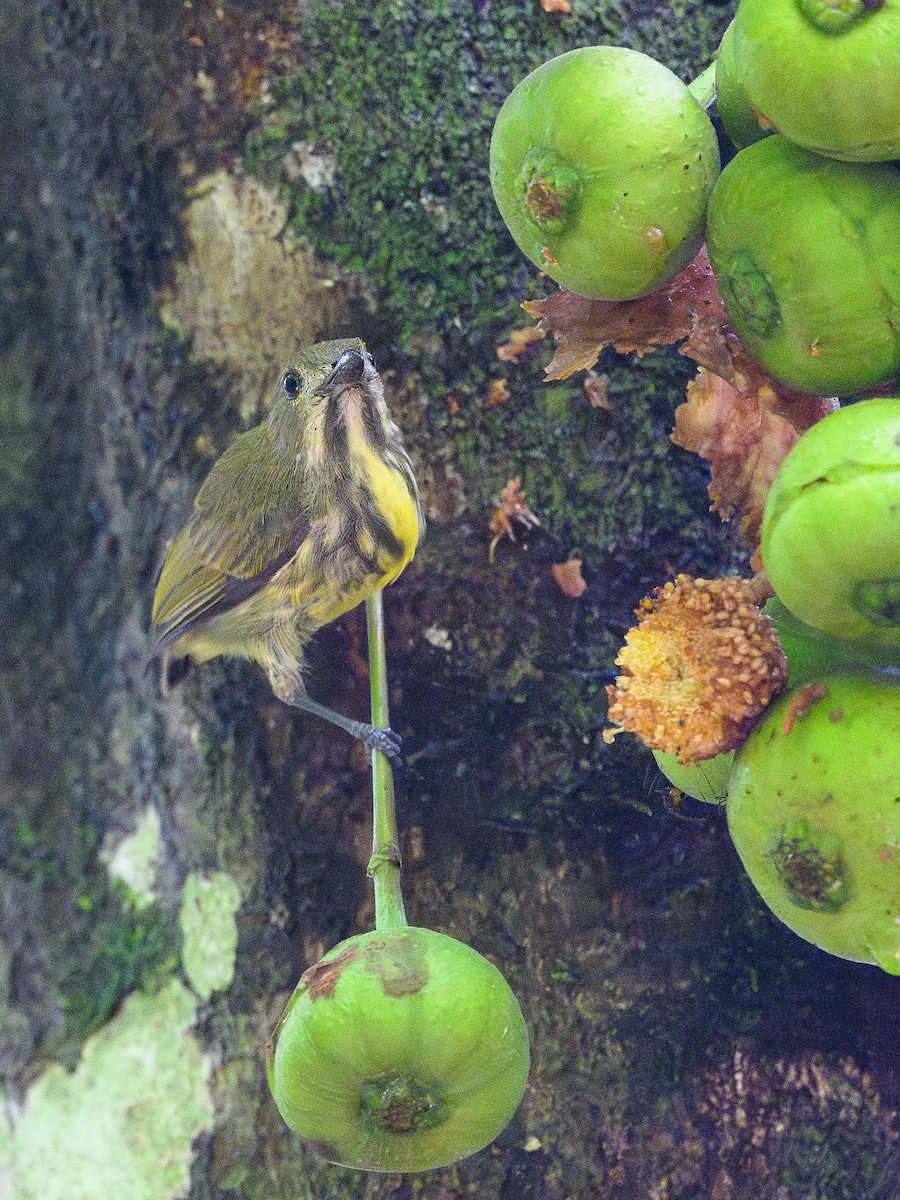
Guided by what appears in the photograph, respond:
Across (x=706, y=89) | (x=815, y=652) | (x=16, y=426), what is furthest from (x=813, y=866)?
(x=16, y=426)

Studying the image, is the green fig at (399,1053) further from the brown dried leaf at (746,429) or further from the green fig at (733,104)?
the green fig at (733,104)

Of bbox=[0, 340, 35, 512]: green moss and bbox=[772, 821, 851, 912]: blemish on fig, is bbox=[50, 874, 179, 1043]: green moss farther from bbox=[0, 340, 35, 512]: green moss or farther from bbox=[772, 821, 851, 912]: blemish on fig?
bbox=[772, 821, 851, 912]: blemish on fig

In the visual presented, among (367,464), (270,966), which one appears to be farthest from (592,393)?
(270,966)

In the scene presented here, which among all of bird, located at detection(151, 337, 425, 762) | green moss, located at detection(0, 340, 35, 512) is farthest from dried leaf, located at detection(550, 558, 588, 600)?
green moss, located at detection(0, 340, 35, 512)

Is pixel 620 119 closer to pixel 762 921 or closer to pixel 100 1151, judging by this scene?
pixel 762 921

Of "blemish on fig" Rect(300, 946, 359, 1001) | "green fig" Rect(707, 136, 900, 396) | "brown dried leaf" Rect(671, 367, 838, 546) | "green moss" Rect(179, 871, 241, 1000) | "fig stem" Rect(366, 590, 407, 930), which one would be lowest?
"green moss" Rect(179, 871, 241, 1000)

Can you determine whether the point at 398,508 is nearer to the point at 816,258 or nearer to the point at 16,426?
the point at 816,258
